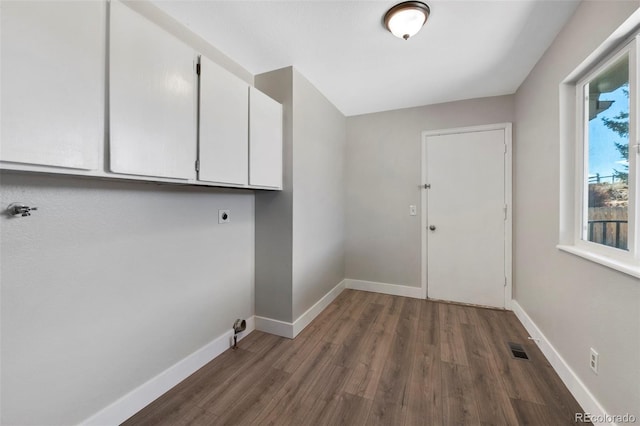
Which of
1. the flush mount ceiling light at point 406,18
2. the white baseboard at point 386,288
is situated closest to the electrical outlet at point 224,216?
the flush mount ceiling light at point 406,18

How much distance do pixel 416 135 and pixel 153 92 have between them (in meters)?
2.90

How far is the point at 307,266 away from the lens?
2.56 meters

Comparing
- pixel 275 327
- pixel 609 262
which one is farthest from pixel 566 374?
pixel 275 327

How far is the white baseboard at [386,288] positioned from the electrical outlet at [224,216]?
2101 millimetres

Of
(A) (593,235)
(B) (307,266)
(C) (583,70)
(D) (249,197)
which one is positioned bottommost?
(B) (307,266)

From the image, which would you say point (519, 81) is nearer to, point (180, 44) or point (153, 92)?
point (180, 44)

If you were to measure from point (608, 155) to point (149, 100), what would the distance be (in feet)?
8.56

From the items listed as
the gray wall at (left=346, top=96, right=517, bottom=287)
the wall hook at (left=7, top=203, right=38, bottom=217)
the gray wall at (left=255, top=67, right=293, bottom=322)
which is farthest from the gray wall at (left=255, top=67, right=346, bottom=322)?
the wall hook at (left=7, top=203, right=38, bottom=217)

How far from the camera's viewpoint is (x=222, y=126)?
168 cm

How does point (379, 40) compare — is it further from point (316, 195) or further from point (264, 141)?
point (316, 195)

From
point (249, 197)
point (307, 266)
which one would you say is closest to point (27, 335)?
point (249, 197)

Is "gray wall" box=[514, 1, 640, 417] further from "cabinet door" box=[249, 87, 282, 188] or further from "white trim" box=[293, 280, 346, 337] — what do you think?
"cabinet door" box=[249, 87, 282, 188]

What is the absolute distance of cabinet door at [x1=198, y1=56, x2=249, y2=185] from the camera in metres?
1.55

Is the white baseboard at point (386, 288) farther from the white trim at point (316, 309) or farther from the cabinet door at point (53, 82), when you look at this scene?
the cabinet door at point (53, 82)
